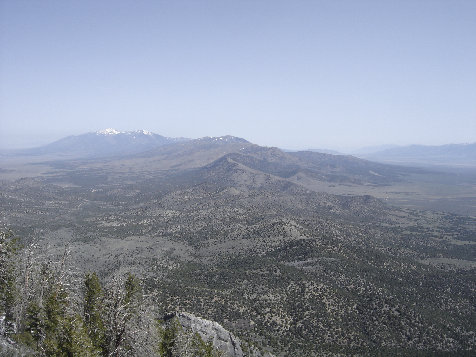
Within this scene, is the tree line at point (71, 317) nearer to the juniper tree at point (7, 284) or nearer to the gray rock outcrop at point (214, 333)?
the juniper tree at point (7, 284)

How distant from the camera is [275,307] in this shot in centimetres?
6775

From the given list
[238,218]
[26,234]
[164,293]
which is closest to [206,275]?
[164,293]

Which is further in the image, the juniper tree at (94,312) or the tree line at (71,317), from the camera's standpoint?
the juniper tree at (94,312)

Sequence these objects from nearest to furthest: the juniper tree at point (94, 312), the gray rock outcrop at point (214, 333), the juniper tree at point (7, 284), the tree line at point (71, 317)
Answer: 1. the tree line at point (71, 317)
2. the juniper tree at point (94, 312)
3. the juniper tree at point (7, 284)
4. the gray rock outcrop at point (214, 333)

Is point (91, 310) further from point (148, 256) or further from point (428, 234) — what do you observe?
point (428, 234)

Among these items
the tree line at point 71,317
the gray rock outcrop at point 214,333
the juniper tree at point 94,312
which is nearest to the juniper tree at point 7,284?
the tree line at point 71,317

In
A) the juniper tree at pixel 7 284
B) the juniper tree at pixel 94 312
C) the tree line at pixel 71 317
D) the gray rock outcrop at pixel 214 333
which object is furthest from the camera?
the gray rock outcrop at pixel 214 333

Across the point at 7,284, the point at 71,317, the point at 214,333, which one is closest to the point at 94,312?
the point at 71,317

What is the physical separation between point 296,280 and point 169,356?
54648 mm

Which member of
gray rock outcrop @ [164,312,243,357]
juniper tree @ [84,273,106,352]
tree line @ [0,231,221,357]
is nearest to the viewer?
tree line @ [0,231,221,357]

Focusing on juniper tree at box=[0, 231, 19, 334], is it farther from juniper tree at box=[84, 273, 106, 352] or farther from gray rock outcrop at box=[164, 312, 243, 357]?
gray rock outcrop at box=[164, 312, 243, 357]

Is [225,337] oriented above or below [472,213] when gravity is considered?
above

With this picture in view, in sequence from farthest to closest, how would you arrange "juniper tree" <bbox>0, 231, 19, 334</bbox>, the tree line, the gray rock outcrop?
1. the gray rock outcrop
2. "juniper tree" <bbox>0, 231, 19, 334</bbox>
3. the tree line

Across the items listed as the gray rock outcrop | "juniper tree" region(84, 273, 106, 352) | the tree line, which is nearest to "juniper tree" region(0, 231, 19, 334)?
the tree line
